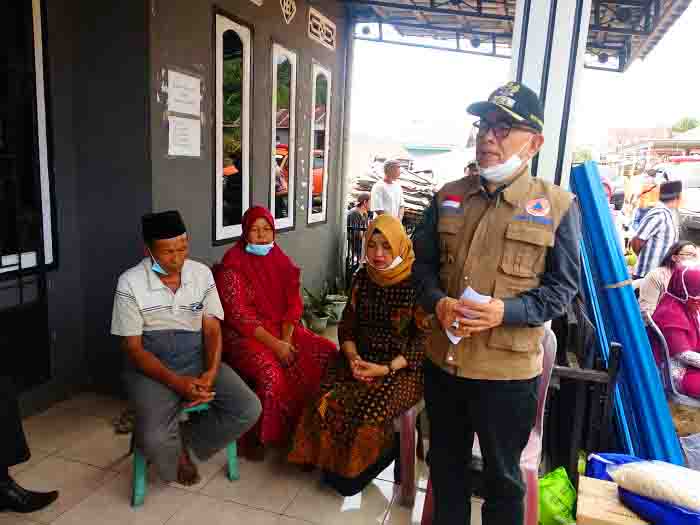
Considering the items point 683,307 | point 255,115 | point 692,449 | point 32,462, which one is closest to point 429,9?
point 255,115

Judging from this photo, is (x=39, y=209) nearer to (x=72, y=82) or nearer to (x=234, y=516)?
(x=72, y=82)

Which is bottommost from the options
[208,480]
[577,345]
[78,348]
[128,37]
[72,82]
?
[208,480]

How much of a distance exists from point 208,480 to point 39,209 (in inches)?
71.0

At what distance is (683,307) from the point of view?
118 inches

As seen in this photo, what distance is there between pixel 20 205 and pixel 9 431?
51.8 inches

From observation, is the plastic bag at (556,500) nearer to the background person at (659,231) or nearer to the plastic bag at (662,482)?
the plastic bag at (662,482)

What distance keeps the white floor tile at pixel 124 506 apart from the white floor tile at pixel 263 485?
163 mm

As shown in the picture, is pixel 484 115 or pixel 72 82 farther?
pixel 72 82

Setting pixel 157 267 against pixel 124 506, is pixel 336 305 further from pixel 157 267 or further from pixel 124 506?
pixel 124 506

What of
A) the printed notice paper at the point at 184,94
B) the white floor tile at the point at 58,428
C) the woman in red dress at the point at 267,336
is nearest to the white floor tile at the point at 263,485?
the woman in red dress at the point at 267,336

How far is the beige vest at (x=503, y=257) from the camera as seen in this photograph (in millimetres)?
1685

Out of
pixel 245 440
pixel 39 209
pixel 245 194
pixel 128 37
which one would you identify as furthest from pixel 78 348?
pixel 128 37

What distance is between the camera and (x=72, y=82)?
323 centimetres

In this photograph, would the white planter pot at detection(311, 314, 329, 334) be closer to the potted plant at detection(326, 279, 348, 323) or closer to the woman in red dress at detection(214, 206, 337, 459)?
the potted plant at detection(326, 279, 348, 323)
